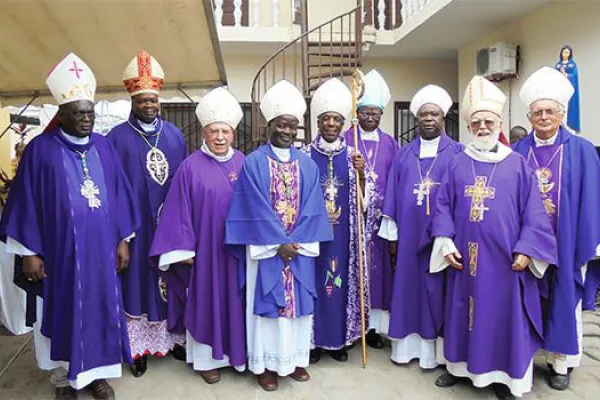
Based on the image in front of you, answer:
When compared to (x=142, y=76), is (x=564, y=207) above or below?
below

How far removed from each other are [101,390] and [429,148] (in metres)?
2.84

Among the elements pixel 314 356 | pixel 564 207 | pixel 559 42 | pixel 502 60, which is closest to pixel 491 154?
pixel 564 207

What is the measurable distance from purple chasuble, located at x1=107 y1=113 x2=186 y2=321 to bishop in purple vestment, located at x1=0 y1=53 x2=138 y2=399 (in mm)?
366

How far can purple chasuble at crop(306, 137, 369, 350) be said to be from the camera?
4180mm

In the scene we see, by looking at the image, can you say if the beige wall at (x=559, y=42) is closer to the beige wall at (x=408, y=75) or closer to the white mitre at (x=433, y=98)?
the beige wall at (x=408, y=75)

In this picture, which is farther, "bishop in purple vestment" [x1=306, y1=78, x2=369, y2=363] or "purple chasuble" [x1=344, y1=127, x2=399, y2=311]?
"purple chasuble" [x1=344, y1=127, x2=399, y2=311]

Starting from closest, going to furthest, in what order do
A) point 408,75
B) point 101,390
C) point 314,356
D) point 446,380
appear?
1. point 101,390
2. point 446,380
3. point 314,356
4. point 408,75

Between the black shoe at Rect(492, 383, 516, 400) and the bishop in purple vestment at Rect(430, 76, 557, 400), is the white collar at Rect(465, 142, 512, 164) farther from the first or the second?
the black shoe at Rect(492, 383, 516, 400)

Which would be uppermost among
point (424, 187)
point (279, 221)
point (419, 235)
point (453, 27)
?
point (453, 27)

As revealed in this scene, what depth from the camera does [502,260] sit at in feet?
11.5

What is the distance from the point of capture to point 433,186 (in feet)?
13.4

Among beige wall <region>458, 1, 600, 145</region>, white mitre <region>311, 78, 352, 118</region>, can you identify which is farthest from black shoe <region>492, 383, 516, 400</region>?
beige wall <region>458, 1, 600, 145</region>

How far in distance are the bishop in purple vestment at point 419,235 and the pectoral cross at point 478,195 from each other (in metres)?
0.43

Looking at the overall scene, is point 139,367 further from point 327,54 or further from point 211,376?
point 327,54
